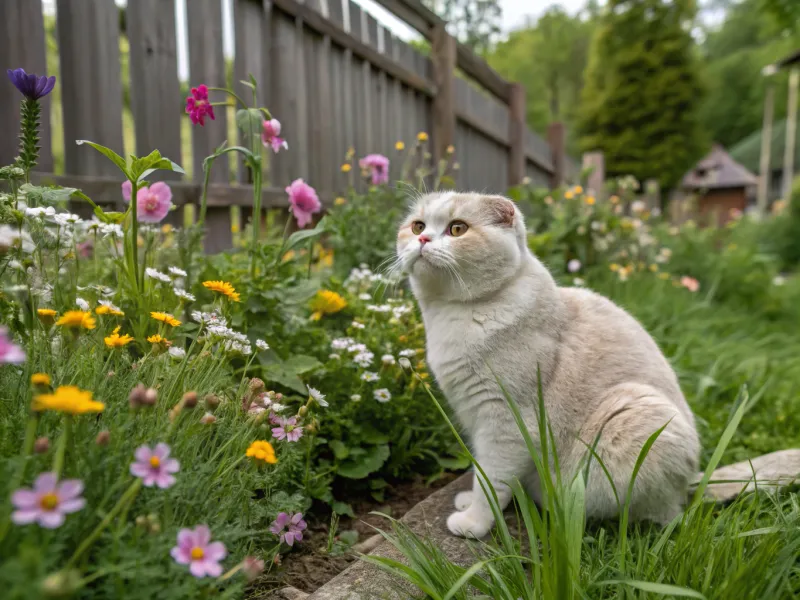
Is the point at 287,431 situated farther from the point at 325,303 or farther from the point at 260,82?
the point at 260,82

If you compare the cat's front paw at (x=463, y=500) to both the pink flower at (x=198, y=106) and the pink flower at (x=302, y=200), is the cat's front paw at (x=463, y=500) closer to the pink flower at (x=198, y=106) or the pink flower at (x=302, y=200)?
the pink flower at (x=302, y=200)

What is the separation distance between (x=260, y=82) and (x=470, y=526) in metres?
2.93

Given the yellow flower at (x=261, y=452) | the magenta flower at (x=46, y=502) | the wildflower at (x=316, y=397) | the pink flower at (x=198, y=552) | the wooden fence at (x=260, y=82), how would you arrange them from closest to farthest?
the magenta flower at (x=46, y=502), the pink flower at (x=198, y=552), the yellow flower at (x=261, y=452), the wildflower at (x=316, y=397), the wooden fence at (x=260, y=82)

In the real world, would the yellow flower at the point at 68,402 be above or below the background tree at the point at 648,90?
below

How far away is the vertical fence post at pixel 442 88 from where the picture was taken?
521 centimetres

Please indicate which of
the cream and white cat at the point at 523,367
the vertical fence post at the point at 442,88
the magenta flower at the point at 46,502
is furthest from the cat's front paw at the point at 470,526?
the vertical fence post at the point at 442,88

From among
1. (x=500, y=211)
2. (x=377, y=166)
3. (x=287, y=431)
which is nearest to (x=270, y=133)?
(x=500, y=211)

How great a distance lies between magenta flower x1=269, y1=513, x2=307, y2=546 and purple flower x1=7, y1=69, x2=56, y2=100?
1.29 m

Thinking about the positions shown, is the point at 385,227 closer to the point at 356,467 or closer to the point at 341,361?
the point at 341,361

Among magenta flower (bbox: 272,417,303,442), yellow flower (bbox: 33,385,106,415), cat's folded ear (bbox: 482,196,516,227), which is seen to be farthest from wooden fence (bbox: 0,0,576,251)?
yellow flower (bbox: 33,385,106,415)

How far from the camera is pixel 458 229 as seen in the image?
198cm

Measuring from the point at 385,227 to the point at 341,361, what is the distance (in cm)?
148

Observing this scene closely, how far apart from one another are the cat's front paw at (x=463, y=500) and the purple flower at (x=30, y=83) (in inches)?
70.7

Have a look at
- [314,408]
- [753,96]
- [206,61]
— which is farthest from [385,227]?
[753,96]
